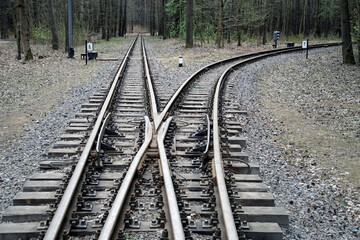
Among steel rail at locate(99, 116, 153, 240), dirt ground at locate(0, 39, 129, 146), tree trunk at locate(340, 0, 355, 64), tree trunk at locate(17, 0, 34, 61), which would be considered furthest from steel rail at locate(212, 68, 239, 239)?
tree trunk at locate(17, 0, 34, 61)

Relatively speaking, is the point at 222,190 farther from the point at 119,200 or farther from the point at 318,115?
the point at 318,115

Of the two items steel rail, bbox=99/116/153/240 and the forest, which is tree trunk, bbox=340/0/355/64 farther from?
steel rail, bbox=99/116/153/240

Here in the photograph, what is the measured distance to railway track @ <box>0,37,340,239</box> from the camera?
363 centimetres

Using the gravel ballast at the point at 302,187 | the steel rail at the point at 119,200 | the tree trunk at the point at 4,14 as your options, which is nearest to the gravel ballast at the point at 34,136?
the steel rail at the point at 119,200

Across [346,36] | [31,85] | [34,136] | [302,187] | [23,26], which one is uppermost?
[23,26]

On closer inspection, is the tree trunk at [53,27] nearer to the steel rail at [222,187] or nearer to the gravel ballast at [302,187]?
the gravel ballast at [302,187]

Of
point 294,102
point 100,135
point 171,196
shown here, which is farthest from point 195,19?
point 171,196

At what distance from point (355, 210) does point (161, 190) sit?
7.47 feet

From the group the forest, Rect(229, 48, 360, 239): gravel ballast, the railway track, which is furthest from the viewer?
the forest

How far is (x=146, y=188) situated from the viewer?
14.9ft

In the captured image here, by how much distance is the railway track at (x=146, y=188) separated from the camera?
363cm

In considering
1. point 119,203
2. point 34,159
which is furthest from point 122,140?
point 119,203

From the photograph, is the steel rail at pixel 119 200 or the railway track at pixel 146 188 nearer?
the steel rail at pixel 119 200

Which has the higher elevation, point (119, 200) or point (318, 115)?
point (119, 200)
